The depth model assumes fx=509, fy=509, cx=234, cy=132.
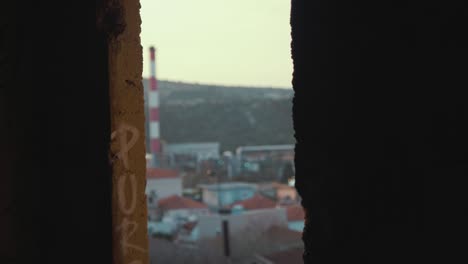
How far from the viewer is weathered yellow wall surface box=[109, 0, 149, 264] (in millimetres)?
2146

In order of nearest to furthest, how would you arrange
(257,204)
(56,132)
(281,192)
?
1. (56,132)
2. (257,204)
3. (281,192)

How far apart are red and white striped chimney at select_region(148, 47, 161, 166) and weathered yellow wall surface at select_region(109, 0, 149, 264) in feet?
83.7

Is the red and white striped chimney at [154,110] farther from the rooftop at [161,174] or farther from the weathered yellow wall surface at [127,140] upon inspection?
the weathered yellow wall surface at [127,140]

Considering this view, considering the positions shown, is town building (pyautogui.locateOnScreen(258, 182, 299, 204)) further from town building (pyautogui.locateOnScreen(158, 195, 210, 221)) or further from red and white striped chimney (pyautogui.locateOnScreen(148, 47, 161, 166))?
red and white striped chimney (pyautogui.locateOnScreen(148, 47, 161, 166))

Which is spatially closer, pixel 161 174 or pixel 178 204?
pixel 178 204

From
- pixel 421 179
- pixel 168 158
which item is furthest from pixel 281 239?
pixel 168 158

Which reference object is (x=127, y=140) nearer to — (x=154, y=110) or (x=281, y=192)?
(x=281, y=192)

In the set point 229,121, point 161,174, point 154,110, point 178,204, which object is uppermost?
point 229,121

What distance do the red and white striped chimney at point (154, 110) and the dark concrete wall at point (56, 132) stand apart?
25.5 m

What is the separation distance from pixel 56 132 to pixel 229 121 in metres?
49.2

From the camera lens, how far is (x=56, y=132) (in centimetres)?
216

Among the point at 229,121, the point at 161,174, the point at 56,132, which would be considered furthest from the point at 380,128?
the point at 229,121

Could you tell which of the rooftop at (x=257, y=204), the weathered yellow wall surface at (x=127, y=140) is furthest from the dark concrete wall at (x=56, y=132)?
the rooftop at (x=257, y=204)

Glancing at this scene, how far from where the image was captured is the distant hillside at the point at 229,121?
48.2 meters
